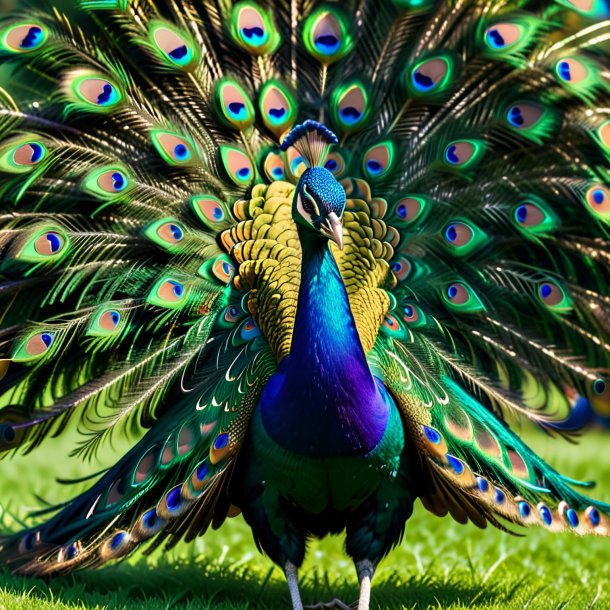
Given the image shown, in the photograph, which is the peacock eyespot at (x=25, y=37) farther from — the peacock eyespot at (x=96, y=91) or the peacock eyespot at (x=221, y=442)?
the peacock eyespot at (x=221, y=442)

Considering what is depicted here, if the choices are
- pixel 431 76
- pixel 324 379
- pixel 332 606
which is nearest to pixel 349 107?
A: pixel 431 76

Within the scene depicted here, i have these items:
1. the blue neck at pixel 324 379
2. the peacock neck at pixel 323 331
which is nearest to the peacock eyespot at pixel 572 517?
the blue neck at pixel 324 379

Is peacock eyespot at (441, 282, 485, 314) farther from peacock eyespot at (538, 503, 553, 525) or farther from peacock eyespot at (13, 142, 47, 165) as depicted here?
peacock eyespot at (13, 142, 47, 165)

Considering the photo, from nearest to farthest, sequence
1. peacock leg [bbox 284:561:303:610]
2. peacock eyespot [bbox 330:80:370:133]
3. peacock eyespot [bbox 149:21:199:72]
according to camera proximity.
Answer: peacock leg [bbox 284:561:303:610]
peacock eyespot [bbox 149:21:199:72]
peacock eyespot [bbox 330:80:370:133]

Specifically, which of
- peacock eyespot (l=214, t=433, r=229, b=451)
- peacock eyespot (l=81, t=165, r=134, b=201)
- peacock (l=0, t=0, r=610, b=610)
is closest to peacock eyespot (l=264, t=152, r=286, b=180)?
peacock (l=0, t=0, r=610, b=610)

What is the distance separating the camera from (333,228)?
13.5 feet

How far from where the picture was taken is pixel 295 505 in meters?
4.64

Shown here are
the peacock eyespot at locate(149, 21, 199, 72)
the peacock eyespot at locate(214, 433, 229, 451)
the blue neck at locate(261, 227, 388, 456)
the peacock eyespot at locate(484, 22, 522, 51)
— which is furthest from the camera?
the peacock eyespot at locate(484, 22, 522, 51)

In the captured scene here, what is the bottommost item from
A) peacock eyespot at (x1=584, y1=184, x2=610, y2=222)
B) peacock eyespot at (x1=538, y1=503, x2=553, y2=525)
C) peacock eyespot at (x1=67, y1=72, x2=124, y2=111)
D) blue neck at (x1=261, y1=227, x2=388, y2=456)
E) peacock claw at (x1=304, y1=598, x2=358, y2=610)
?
peacock claw at (x1=304, y1=598, x2=358, y2=610)

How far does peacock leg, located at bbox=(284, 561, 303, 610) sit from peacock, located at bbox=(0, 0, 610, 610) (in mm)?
11

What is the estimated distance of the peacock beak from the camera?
4090 mm

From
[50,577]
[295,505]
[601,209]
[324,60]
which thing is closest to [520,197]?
[601,209]

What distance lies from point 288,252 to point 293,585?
4.97ft

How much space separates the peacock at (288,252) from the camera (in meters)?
4.62
